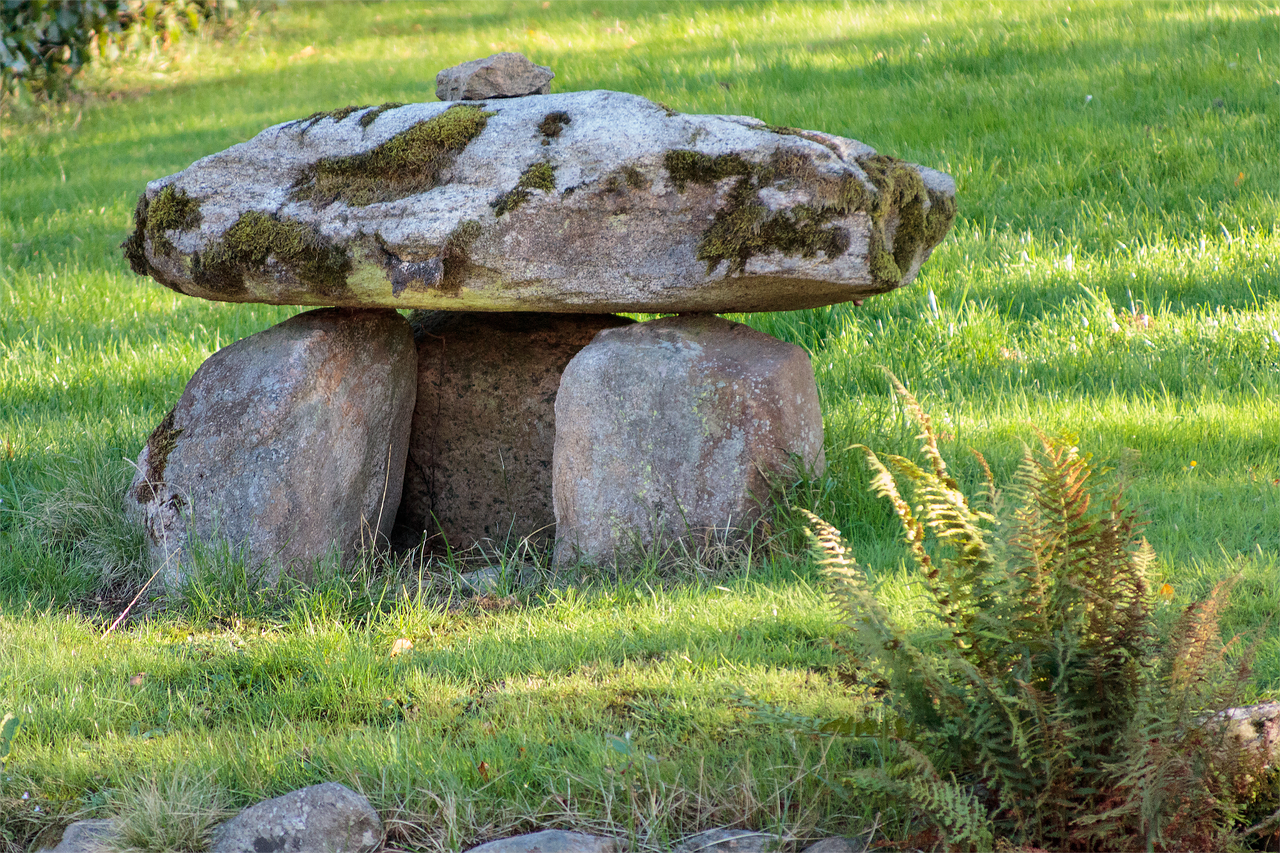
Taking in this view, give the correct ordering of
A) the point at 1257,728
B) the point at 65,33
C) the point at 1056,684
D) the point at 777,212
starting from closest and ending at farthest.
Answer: the point at 1056,684
the point at 1257,728
the point at 777,212
the point at 65,33

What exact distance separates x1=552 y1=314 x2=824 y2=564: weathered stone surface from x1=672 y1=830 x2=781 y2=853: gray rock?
5.51ft

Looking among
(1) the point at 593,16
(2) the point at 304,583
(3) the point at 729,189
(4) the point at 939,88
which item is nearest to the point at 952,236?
(4) the point at 939,88

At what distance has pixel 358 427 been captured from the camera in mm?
4660

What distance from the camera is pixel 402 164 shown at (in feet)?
13.9

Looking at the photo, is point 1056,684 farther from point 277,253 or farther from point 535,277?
point 277,253

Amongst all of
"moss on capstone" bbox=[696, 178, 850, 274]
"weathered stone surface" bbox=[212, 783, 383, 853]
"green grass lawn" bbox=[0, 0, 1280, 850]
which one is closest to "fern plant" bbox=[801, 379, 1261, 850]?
"green grass lawn" bbox=[0, 0, 1280, 850]

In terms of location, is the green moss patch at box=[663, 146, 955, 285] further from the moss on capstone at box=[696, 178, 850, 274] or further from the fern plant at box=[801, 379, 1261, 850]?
the fern plant at box=[801, 379, 1261, 850]

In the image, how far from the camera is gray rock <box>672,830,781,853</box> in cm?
264

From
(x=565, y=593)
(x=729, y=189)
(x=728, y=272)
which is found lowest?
(x=565, y=593)

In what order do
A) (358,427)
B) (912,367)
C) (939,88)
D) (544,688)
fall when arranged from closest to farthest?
(544,688)
(358,427)
(912,367)
(939,88)

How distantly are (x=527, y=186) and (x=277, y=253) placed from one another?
965 millimetres

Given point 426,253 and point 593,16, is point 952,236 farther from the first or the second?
point 593,16

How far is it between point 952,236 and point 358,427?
4289 mm

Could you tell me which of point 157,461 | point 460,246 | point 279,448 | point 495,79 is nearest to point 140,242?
point 157,461
